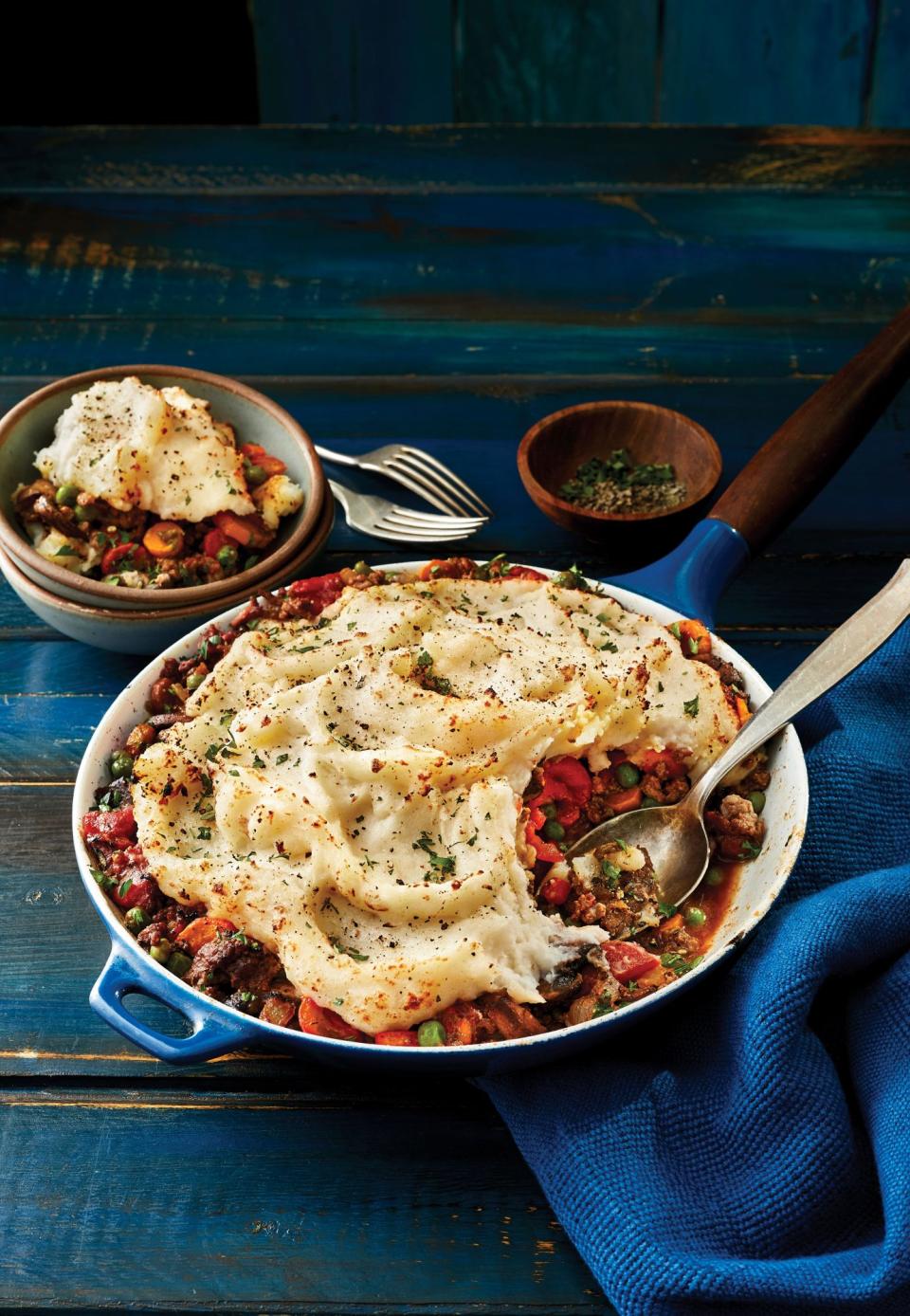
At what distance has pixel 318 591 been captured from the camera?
4.86m

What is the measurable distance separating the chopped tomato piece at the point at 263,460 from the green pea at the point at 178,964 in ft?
7.46

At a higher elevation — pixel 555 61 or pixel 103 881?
pixel 103 881

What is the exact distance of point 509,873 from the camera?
12.6 ft

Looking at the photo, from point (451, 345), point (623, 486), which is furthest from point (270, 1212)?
point (451, 345)

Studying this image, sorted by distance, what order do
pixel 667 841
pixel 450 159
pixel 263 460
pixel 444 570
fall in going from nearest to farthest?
pixel 667 841, pixel 444 570, pixel 263 460, pixel 450 159

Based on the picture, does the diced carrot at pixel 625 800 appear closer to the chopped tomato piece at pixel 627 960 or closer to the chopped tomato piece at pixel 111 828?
the chopped tomato piece at pixel 627 960

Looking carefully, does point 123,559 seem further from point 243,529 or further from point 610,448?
point 610,448

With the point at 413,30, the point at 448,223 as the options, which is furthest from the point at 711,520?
the point at 413,30

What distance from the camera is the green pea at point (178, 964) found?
3.81 meters

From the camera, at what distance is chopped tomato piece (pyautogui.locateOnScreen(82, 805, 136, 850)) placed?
407cm

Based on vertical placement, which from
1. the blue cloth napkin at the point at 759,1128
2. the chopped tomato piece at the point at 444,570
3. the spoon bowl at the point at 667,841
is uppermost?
the chopped tomato piece at the point at 444,570

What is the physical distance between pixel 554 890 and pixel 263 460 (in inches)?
94.4

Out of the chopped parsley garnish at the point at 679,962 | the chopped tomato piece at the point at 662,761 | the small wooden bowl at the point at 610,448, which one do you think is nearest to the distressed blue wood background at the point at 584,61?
the small wooden bowl at the point at 610,448

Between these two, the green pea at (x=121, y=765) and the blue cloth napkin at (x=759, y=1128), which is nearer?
the blue cloth napkin at (x=759, y=1128)
